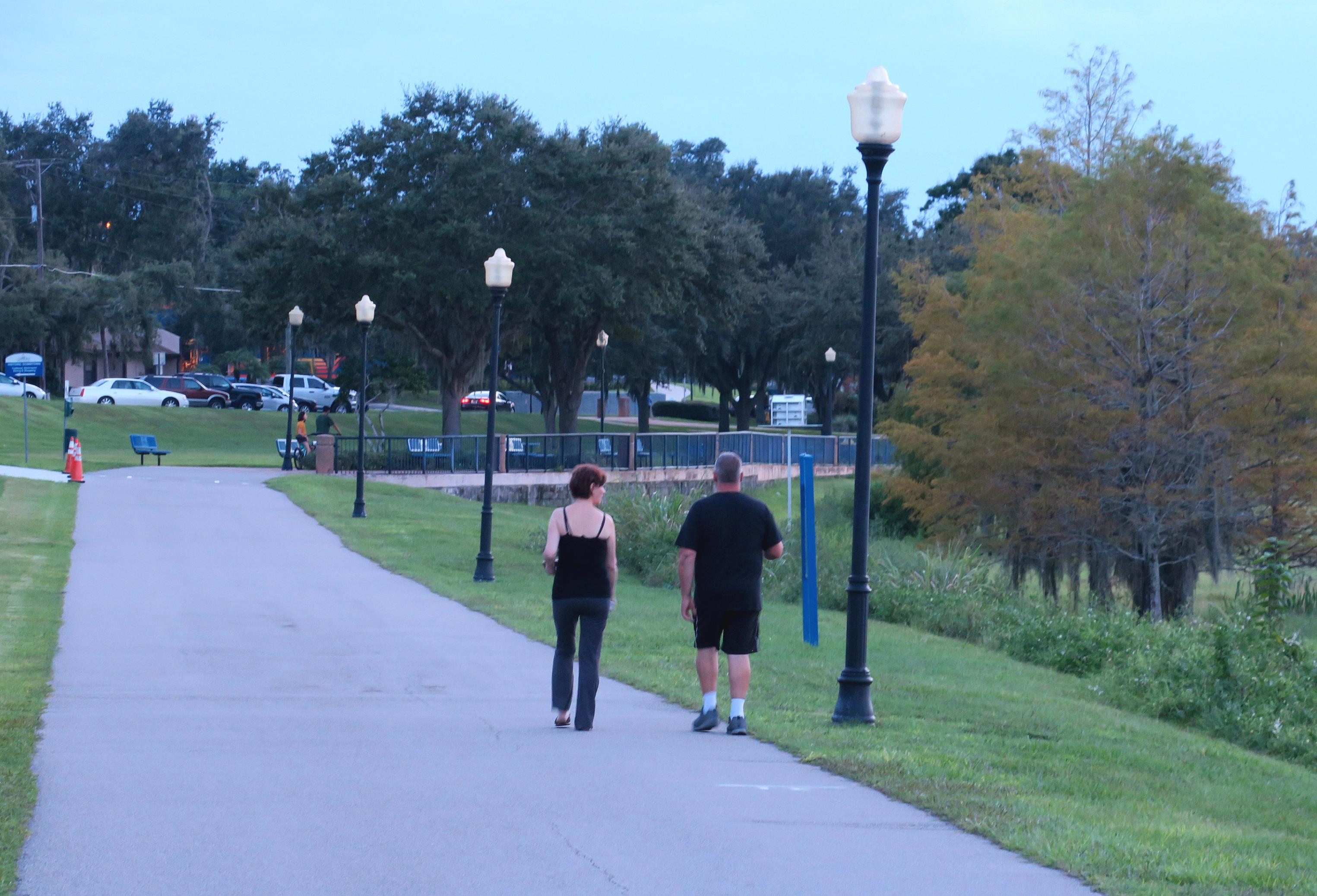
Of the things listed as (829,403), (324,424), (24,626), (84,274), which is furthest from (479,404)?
(24,626)

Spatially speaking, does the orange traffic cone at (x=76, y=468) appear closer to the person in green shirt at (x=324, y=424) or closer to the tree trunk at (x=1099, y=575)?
the person in green shirt at (x=324, y=424)

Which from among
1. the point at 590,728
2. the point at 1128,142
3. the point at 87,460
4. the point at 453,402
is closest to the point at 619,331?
Answer: the point at 453,402

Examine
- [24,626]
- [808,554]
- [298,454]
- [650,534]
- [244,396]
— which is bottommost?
[24,626]

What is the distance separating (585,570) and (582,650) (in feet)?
1.60

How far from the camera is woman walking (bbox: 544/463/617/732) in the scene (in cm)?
810

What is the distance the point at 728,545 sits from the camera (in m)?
8.00

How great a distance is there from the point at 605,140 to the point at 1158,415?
27.1 m

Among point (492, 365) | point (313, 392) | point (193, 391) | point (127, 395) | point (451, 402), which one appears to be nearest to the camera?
point (492, 365)

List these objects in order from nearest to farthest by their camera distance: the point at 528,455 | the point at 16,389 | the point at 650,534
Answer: the point at 650,534, the point at 528,455, the point at 16,389

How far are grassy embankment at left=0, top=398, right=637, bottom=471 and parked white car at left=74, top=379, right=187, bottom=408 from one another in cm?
215

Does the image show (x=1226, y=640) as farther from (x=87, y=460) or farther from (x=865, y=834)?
(x=87, y=460)

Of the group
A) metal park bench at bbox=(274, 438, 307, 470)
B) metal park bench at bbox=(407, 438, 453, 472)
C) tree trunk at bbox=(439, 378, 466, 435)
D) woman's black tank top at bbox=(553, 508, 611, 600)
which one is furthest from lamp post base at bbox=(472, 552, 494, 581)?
tree trunk at bbox=(439, 378, 466, 435)

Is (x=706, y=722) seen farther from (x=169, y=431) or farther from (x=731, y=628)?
(x=169, y=431)

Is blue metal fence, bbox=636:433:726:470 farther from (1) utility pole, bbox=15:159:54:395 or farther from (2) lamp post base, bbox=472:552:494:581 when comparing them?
(1) utility pole, bbox=15:159:54:395
